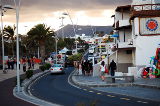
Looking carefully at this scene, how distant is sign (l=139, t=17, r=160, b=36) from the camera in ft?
112

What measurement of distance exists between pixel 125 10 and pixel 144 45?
489 inches

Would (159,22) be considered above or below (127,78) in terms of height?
above

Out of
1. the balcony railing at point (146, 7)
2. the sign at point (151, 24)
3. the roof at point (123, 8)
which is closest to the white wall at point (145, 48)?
the sign at point (151, 24)

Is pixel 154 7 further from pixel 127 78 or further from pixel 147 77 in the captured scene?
pixel 127 78

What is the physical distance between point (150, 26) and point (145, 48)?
7.60ft

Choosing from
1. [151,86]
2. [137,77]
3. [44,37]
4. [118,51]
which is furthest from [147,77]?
[44,37]

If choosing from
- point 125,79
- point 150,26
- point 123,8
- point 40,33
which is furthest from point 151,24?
point 40,33

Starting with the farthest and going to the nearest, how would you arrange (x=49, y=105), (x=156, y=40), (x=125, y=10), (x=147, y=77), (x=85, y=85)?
(x=125, y=10) < (x=156, y=40) < (x=147, y=77) < (x=85, y=85) < (x=49, y=105)

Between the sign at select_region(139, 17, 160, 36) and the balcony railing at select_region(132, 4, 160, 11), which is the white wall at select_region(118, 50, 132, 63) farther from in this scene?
Answer: the balcony railing at select_region(132, 4, 160, 11)

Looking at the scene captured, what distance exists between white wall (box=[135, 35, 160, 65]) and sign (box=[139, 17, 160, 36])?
53cm

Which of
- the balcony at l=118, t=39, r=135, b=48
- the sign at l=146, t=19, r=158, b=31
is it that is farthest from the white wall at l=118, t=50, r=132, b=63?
the sign at l=146, t=19, r=158, b=31

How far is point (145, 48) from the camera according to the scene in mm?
34219

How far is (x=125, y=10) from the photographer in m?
45.6

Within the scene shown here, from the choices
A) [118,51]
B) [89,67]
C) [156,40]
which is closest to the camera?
[156,40]
